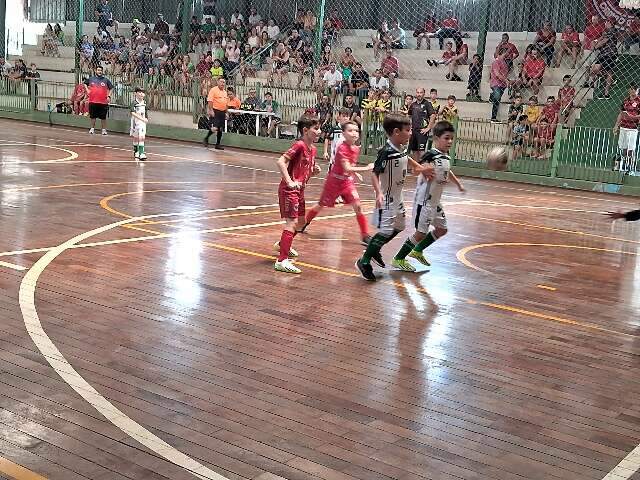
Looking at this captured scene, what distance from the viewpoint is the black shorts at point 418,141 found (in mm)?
22125

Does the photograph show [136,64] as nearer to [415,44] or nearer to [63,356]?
[415,44]

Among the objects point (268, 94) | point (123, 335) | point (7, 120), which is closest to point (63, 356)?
point (123, 335)

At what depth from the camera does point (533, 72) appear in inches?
940

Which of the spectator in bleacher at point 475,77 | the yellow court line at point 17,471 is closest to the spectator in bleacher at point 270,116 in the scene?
the spectator in bleacher at point 475,77

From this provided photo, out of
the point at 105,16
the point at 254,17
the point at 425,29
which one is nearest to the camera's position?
the point at 425,29

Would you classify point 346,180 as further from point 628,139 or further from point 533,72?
point 533,72

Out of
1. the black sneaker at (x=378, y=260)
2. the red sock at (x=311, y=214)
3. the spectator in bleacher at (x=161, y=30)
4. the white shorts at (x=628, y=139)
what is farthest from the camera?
the spectator in bleacher at (x=161, y=30)

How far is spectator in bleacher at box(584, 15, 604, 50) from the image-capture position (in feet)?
77.3

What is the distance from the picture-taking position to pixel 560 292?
9281 mm

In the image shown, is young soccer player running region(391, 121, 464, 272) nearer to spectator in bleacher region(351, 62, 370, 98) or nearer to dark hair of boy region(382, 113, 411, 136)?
dark hair of boy region(382, 113, 411, 136)

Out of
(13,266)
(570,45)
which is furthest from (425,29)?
(13,266)

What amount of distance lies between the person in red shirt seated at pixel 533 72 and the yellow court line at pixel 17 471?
837 inches

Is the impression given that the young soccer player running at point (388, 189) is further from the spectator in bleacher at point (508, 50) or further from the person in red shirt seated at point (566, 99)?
the spectator in bleacher at point (508, 50)

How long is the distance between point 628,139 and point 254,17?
16296 millimetres
